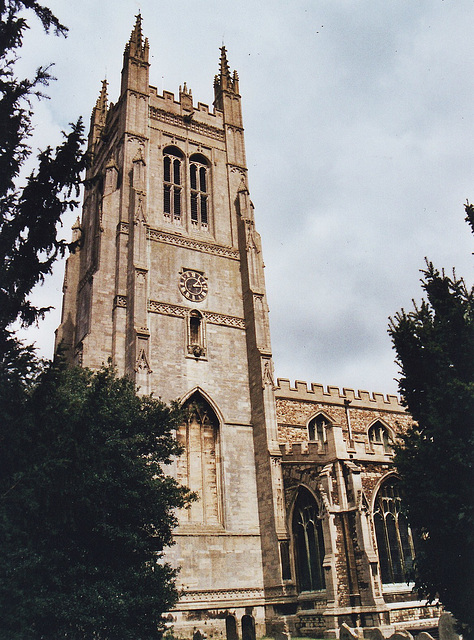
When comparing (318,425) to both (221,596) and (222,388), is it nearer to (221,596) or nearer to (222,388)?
(222,388)

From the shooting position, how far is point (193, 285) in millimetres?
26078

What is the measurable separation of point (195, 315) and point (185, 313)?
1.64 feet

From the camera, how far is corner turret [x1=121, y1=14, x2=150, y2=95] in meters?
29.5

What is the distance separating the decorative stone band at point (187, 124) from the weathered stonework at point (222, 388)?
68 mm

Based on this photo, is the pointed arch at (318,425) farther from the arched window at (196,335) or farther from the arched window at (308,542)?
the arched window at (308,542)

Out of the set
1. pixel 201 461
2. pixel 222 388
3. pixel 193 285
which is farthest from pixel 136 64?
pixel 201 461

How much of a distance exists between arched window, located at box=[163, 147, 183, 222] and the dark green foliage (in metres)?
12.7

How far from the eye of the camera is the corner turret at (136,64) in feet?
96.8

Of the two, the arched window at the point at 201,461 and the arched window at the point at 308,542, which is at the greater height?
the arched window at the point at 201,461

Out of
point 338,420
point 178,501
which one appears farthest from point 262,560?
point 338,420

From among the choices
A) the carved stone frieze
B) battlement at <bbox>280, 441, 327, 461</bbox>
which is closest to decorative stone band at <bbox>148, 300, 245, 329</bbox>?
the carved stone frieze

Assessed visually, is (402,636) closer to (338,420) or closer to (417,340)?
(417,340)

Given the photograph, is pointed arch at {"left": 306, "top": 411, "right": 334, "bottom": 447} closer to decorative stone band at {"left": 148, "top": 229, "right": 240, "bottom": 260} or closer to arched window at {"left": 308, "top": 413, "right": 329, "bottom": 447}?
arched window at {"left": 308, "top": 413, "right": 329, "bottom": 447}

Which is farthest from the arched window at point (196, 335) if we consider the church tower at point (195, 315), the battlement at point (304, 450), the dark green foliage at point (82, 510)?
the dark green foliage at point (82, 510)
